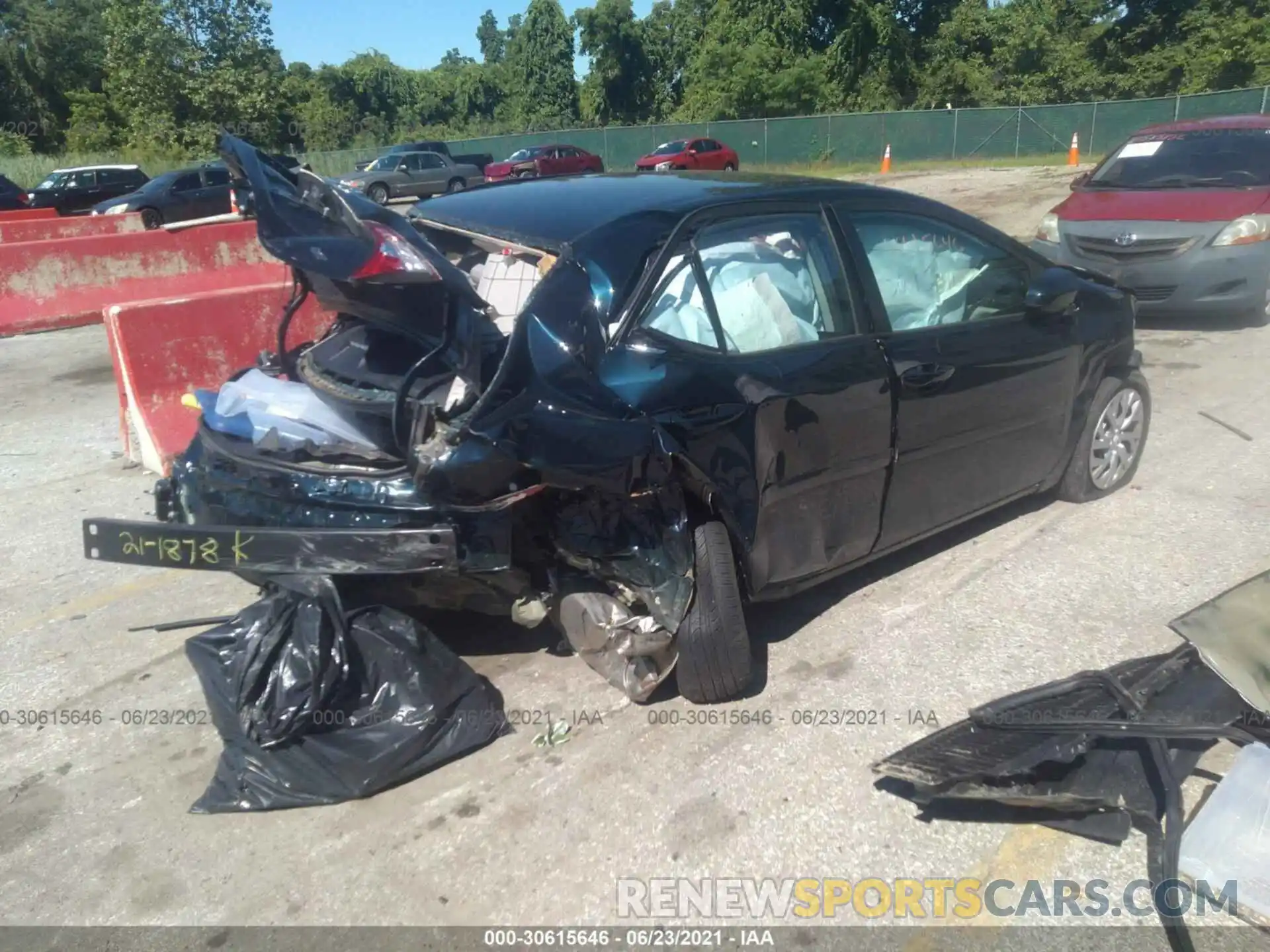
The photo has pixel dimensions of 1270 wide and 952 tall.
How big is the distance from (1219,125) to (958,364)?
302 inches

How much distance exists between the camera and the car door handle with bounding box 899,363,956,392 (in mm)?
3885

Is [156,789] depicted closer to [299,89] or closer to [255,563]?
[255,563]

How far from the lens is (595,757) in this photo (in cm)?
333

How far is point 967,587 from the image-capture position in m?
4.39

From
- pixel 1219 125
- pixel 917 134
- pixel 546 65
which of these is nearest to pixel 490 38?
pixel 546 65

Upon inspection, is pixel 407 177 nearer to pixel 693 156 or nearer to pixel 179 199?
pixel 693 156

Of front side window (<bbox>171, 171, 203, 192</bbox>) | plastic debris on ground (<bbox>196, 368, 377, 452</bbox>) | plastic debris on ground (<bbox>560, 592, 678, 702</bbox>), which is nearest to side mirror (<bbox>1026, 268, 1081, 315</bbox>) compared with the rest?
plastic debris on ground (<bbox>560, 592, 678, 702</bbox>)

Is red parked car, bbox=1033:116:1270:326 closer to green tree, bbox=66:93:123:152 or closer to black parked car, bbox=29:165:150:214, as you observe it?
black parked car, bbox=29:165:150:214

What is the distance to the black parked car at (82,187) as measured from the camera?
80.1 feet

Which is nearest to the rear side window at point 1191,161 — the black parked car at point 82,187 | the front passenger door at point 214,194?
the front passenger door at point 214,194

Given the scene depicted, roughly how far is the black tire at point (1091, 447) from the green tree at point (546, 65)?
58.6 meters

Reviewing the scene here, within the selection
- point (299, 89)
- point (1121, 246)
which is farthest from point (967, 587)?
point (299, 89)

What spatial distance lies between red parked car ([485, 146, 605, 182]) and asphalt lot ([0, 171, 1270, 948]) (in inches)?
1041

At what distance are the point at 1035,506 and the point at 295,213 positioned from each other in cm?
379
